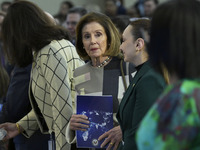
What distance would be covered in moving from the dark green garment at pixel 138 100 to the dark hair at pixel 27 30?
4.03 feet

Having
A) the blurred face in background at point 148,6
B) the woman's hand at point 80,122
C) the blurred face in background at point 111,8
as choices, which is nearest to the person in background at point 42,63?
the woman's hand at point 80,122

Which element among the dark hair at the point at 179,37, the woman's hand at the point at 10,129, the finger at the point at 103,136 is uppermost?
the dark hair at the point at 179,37

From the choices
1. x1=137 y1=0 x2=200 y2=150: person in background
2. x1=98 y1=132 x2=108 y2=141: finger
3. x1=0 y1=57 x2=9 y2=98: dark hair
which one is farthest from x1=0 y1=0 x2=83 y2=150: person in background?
x1=137 y1=0 x2=200 y2=150: person in background

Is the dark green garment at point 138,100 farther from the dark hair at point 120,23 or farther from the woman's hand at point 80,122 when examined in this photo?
the dark hair at point 120,23

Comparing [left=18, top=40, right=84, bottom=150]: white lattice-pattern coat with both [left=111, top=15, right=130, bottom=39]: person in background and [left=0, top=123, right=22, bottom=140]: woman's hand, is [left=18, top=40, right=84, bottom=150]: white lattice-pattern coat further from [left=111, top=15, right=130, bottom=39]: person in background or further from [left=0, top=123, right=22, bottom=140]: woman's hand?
[left=111, top=15, right=130, bottom=39]: person in background

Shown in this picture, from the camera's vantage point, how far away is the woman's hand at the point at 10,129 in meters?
3.58

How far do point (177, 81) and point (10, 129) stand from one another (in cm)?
244

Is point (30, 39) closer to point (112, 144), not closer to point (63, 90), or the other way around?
point (63, 90)

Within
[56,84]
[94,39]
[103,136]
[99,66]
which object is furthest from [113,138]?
[94,39]

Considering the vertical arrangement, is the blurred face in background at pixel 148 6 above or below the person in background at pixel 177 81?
above

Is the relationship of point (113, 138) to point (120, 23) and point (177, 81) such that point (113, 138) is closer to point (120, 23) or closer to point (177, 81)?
point (177, 81)

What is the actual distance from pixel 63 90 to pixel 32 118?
0.48 meters

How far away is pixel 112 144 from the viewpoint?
9.00 ft

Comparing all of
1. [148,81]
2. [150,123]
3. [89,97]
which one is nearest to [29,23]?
[89,97]
